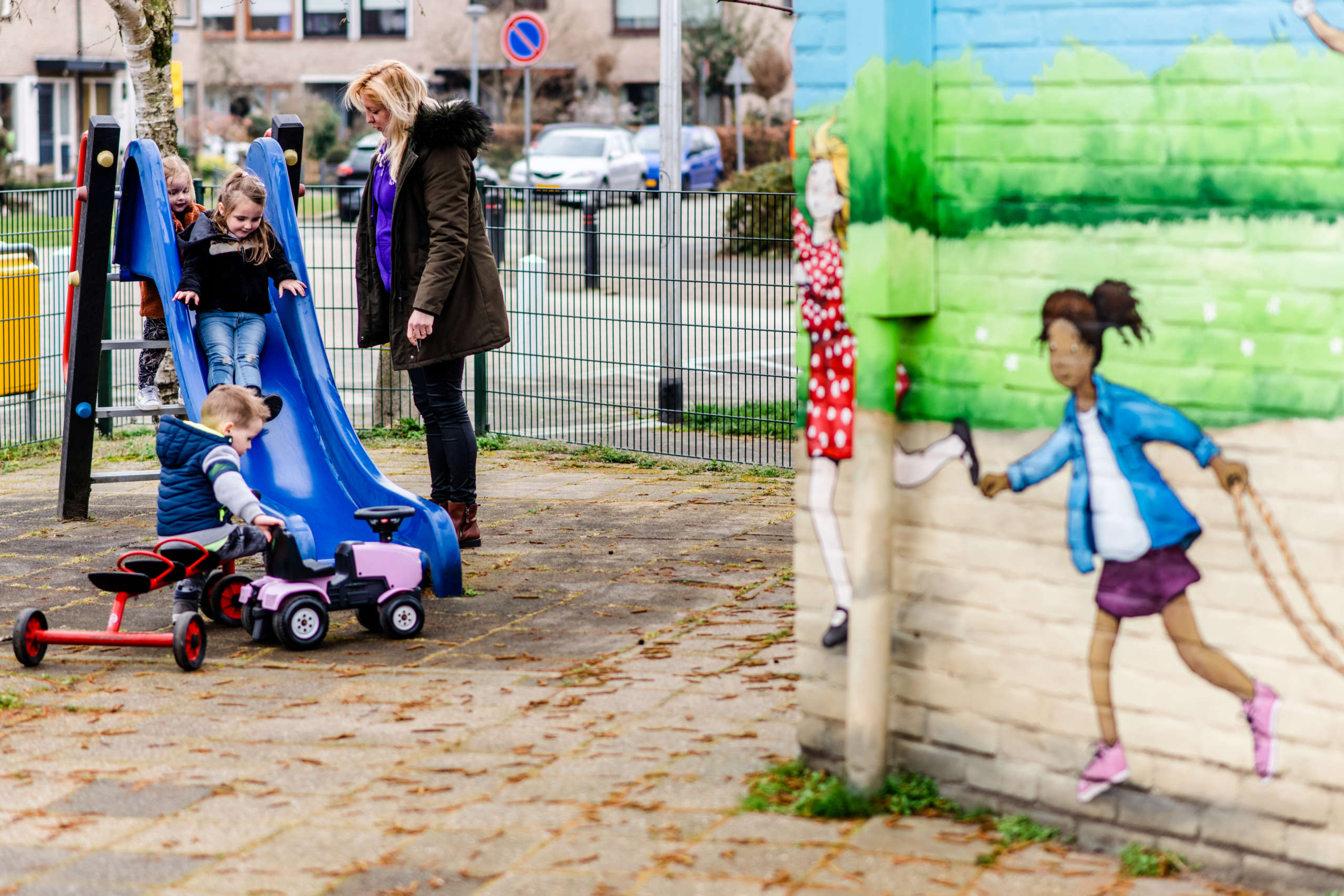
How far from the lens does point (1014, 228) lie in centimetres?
390

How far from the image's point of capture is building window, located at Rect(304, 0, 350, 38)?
2291 inches

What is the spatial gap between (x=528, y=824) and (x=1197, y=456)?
1.76 m

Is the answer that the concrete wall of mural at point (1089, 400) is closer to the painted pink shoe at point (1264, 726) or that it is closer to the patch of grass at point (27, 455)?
the painted pink shoe at point (1264, 726)

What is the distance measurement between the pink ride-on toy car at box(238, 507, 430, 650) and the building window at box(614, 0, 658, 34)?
177ft

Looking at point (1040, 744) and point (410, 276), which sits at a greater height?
point (410, 276)

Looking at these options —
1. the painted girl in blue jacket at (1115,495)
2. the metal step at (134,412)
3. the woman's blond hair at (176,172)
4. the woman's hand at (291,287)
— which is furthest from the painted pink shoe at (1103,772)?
the woman's blond hair at (176,172)

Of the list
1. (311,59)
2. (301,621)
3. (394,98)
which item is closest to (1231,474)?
(301,621)

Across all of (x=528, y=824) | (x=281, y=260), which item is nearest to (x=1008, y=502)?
(x=528, y=824)

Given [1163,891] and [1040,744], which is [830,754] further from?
[1163,891]

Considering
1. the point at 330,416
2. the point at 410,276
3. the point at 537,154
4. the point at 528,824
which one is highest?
the point at 537,154

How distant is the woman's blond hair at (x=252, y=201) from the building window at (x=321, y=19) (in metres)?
53.0

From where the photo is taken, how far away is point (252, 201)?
727 cm

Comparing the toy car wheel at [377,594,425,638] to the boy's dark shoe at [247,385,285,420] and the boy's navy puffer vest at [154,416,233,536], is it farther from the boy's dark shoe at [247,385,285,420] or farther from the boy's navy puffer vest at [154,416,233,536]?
the boy's dark shoe at [247,385,285,420]

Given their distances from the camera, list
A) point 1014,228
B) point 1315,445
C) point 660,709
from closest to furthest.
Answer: point 1315,445, point 1014,228, point 660,709
